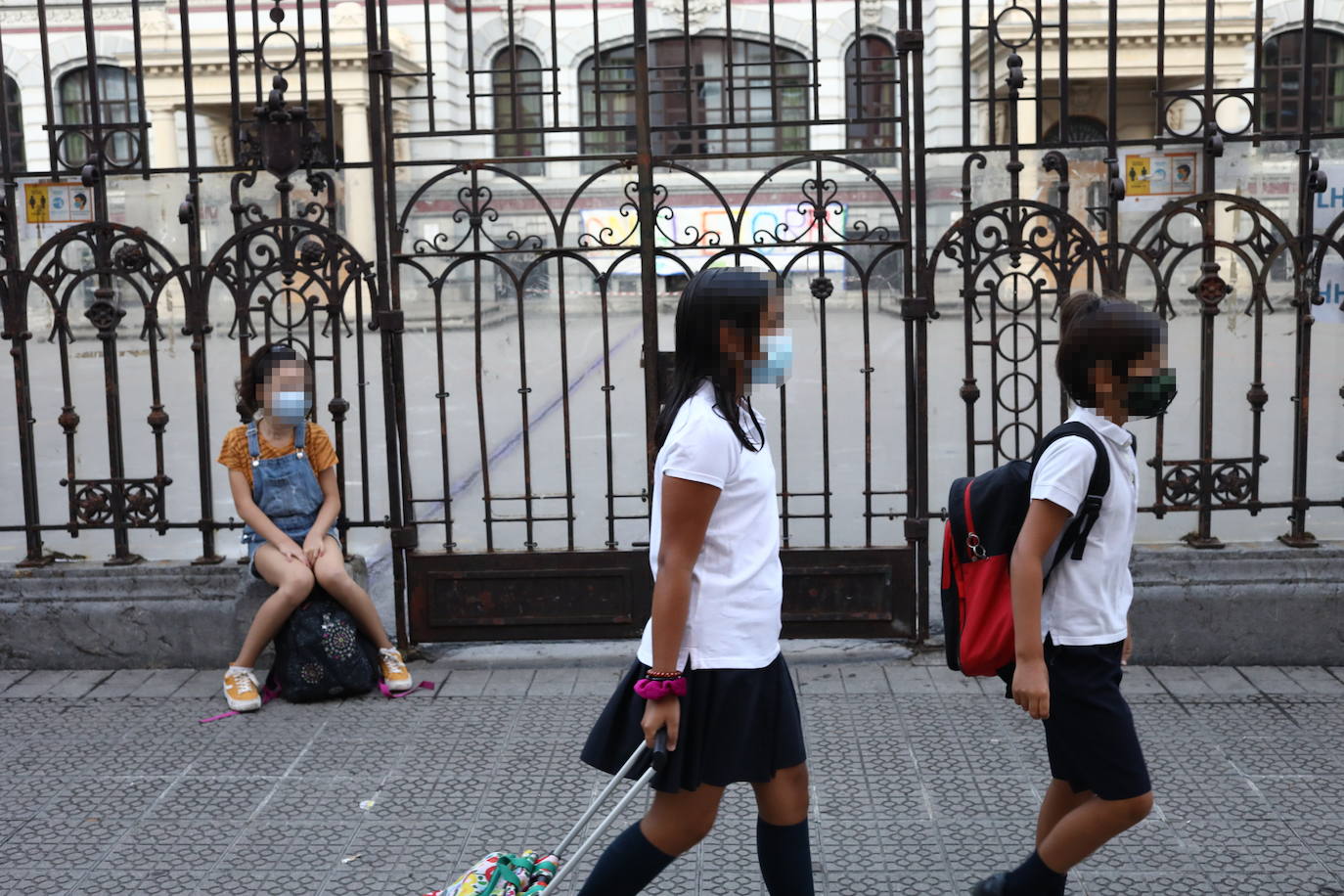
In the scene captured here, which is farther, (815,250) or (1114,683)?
(815,250)

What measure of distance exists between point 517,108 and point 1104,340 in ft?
12.8

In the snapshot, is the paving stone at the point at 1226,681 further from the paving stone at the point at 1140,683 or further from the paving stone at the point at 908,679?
the paving stone at the point at 908,679

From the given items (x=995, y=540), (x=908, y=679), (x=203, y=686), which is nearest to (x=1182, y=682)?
(x=908, y=679)

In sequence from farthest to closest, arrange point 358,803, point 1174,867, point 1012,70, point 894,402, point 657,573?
Result: point 894,402 → point 1012,70 → point 358,803 → point 1174,867 → point 657,573

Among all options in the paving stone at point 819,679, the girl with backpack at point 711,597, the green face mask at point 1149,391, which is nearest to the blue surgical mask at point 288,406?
the paving stone at point 819,679

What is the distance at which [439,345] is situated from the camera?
5.74 meters

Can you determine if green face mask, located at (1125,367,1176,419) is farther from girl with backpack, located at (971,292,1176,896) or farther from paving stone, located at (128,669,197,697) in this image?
paving stone, located at (128,669,197,697)

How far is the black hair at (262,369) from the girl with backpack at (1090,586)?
130 inches

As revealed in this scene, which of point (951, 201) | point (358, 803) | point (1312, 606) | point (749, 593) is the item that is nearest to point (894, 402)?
point (951, 201)

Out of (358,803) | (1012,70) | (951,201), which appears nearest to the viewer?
(358,803)

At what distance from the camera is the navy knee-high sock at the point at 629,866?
2.95 meters

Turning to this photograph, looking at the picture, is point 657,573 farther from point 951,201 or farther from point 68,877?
point 951,201

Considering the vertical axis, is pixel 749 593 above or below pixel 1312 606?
above

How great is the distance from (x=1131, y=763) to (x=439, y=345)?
3.57 metres
